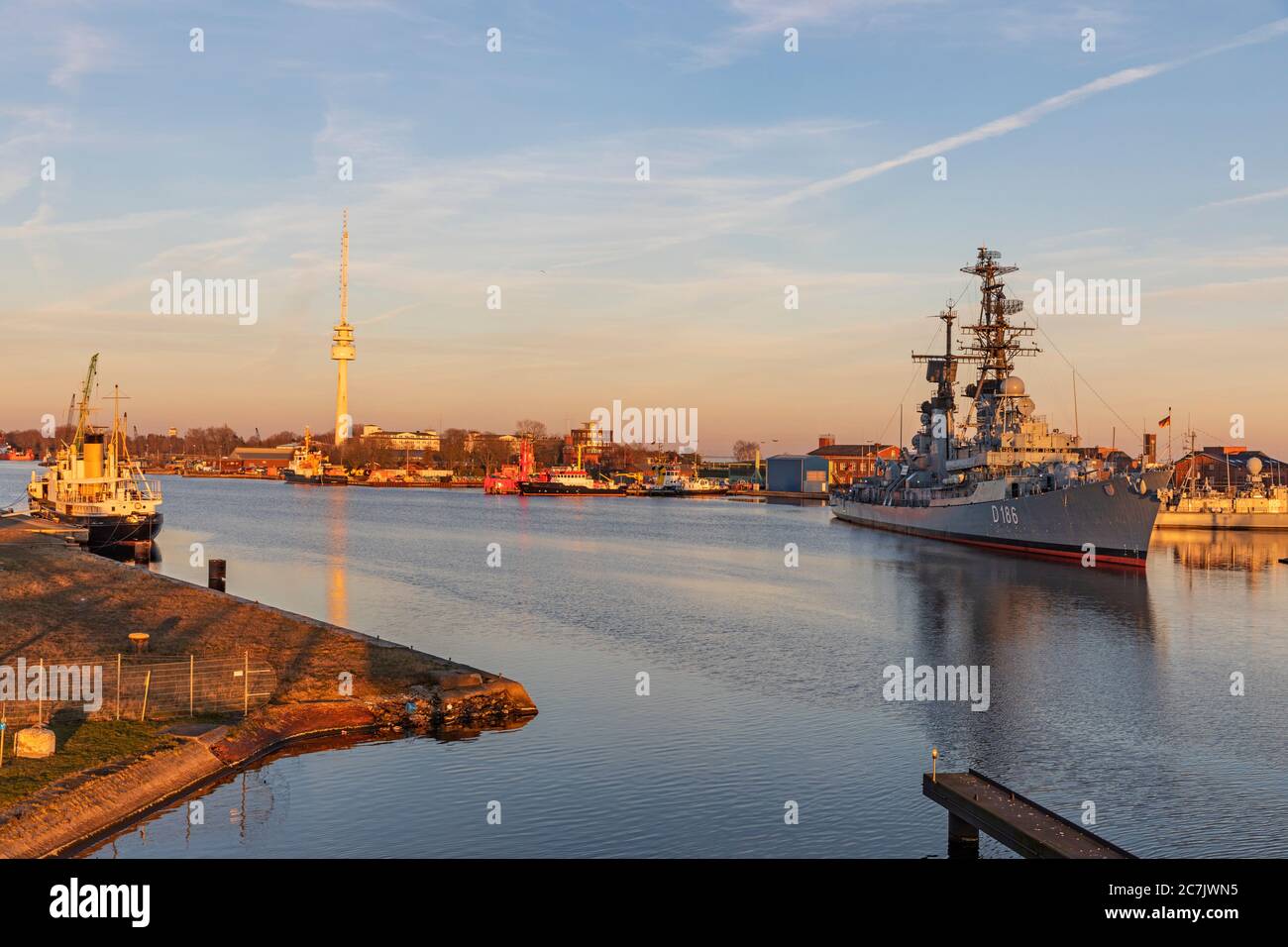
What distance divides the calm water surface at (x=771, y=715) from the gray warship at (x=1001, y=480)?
13.4 feet

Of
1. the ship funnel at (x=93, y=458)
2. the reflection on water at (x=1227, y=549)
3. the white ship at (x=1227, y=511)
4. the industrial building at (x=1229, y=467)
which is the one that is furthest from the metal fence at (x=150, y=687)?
the industrial building at (x=1229, y=467)

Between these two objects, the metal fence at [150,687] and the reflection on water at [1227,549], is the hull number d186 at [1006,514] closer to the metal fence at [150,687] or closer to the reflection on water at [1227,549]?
the reflection on water at [1227,549]

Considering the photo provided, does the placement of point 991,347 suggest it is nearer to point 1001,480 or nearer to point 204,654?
point 1001,480

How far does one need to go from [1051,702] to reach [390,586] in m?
32.0

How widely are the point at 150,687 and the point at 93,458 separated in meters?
56.0

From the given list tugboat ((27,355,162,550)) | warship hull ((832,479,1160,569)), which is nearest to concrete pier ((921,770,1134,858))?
warship hull ((832,479,1160,569))

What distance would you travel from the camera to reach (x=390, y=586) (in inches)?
2026

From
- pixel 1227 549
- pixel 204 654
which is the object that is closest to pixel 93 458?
pixel 204 654

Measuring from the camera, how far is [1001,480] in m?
79.2

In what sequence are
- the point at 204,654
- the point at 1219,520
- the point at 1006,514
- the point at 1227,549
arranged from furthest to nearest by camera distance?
the point at 1219,520, the point at 1227,549, the point at 1006,514, the point at 204,654

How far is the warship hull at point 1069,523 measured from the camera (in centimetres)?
6444
